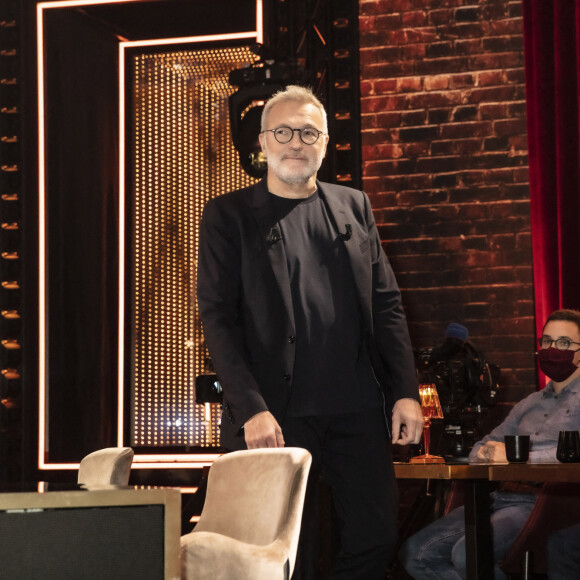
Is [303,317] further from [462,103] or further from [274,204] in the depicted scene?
[462,103]

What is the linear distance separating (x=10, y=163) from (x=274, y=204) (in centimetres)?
288

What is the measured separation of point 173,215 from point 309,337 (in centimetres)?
295

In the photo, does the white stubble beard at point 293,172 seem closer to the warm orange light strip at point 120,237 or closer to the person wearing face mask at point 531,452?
the person wearing face mask at point 531,452

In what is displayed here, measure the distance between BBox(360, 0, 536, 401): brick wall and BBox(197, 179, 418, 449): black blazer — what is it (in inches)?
92.9

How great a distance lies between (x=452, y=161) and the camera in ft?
15.2

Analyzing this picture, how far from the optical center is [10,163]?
470 centimetres

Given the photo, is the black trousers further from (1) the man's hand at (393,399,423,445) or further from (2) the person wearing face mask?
(2) the person wearing face mask

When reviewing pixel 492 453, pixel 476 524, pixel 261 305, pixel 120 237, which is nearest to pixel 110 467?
pixel 261 305

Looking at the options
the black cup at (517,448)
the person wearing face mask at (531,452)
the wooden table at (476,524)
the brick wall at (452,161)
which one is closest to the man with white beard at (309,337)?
the wooden table at (476,524)

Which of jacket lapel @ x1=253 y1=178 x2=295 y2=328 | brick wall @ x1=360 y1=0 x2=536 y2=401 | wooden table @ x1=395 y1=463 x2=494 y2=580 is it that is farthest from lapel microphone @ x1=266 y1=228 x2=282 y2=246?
brick wall @ x1=360 y1=0 x2=536 y2=401

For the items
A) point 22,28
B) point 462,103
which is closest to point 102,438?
point 22,28

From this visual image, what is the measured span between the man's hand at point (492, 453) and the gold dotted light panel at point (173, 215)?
2.02m

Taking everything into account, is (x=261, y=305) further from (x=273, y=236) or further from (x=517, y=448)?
(x=517, y=448)

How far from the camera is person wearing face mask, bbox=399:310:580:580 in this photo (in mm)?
2934
